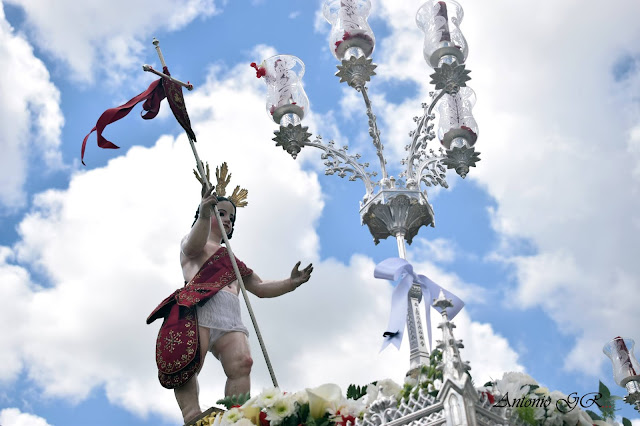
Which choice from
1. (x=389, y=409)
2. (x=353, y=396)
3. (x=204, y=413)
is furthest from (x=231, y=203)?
(x=389, y=409)

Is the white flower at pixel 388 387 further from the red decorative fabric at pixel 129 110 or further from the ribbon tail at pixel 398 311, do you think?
the red decorative fabric at pixel 129 110

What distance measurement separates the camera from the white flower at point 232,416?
16.2ft

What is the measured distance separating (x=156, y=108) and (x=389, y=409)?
4542mm

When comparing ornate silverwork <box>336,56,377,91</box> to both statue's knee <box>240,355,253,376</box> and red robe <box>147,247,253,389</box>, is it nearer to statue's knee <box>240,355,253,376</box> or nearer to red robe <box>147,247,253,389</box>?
red robe <box>147,247,253,389</box>

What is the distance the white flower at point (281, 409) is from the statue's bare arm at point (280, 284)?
9.12ft

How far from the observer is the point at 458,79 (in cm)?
842

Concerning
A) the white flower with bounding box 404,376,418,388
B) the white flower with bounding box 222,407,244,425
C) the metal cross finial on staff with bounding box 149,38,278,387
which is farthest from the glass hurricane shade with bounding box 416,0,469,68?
the white flower with bounding box 222,407,244,425

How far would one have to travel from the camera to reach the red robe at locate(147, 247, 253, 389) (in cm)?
665

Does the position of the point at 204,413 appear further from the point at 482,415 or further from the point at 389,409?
the point at 482,415

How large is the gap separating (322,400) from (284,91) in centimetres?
467

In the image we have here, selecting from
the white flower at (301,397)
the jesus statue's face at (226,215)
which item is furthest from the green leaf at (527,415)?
the jesus statue's face at (226,215)

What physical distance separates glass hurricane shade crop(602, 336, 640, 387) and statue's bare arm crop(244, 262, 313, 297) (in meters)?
3.28

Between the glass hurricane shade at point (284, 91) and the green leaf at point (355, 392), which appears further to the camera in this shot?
the glass hurricane shade at point (284, 91)

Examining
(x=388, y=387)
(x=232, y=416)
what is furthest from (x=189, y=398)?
(x=388, y=387)
